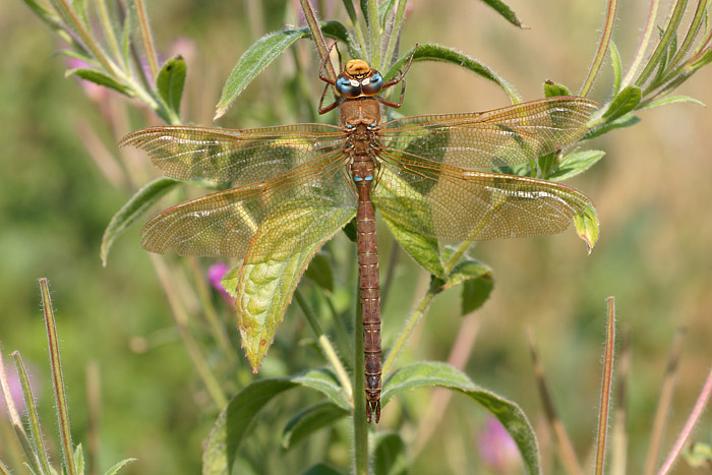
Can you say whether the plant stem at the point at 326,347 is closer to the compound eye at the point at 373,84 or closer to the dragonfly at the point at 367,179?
the dragonfly at the point at 367,179

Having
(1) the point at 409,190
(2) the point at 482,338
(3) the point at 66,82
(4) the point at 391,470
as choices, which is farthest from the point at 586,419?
(3) the point at 66,82

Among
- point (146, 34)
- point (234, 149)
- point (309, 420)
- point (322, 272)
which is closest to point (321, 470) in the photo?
point (309, 420)

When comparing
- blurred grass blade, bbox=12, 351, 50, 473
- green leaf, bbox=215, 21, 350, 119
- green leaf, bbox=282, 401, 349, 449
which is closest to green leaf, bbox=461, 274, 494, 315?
green leaf, bbox=282, 401, 349, 449

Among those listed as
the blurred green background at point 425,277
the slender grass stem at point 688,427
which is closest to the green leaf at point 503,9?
the slender grass stem at point 688,427

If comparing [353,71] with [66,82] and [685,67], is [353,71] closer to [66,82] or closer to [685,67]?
[685,67]

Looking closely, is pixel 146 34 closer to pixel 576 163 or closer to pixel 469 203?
pixel 469 203

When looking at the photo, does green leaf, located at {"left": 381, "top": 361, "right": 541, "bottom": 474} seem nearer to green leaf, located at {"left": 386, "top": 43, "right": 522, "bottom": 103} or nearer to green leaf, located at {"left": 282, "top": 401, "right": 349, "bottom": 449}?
green leaf, located at {"left": 282, "top": 401, "right": 349, "bottom": 449}
